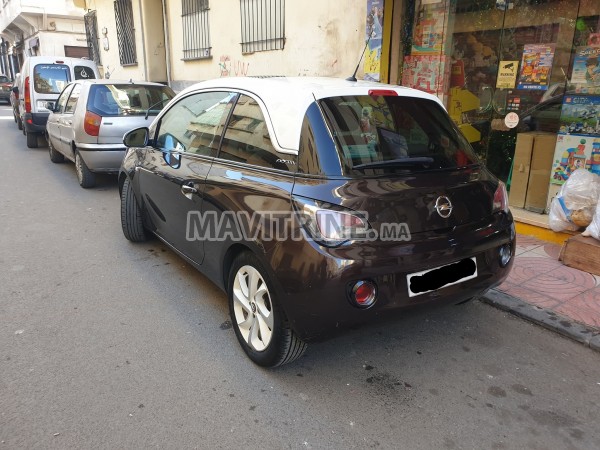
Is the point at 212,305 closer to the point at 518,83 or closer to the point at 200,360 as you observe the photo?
the point at 200,360

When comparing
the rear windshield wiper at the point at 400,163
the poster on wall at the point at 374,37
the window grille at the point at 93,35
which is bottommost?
the rear windshield wiper at the point at 400,163

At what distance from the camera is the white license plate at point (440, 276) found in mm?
2568

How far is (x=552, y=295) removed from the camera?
3908mm

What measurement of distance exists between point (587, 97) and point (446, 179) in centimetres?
329

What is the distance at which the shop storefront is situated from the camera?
16.7 ft

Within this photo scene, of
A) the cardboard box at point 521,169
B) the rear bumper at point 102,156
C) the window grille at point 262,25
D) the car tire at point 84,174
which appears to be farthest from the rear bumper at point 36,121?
the cardboard box at point 521,169

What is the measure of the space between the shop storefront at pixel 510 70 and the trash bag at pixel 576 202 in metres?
0.38

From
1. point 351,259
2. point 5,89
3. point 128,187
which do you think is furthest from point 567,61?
point 5,89

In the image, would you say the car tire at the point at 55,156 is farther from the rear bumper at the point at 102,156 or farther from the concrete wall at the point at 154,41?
the concrete wall at the point at 154,41

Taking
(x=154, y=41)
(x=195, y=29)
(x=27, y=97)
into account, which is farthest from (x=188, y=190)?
(x=154, y=41)

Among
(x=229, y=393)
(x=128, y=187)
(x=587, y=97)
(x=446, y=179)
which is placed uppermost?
(x=587, y=97)

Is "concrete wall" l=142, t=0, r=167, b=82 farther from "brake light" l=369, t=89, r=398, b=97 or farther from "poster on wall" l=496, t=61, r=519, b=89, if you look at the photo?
"brake light" l=369, t=89, r=398, b=97

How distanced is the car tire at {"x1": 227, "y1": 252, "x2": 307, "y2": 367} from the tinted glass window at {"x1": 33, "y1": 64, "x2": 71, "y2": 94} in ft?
33.0

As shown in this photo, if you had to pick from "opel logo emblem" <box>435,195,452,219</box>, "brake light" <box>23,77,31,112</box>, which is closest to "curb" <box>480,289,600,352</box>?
"opel logo emblem" <box>435,195,452,219</box>
